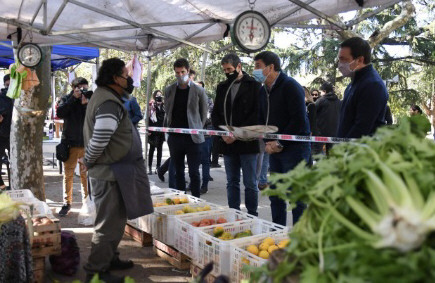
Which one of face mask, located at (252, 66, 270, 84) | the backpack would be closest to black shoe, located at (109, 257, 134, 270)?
the backpack

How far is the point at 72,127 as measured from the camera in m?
6.18

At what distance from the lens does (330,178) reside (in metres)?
1.27

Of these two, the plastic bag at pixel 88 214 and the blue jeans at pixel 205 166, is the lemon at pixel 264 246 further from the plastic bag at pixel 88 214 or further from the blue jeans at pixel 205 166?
the blue jeans at pixel 205 166

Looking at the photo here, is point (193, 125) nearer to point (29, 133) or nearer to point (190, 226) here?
point (190, 226)

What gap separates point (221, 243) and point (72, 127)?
12.0 ft

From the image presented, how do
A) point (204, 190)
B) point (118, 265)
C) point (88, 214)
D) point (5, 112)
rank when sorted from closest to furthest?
1. point (118, 265)
2. point (88, 214)
3. point (5, 112)
4. point (204, 190)

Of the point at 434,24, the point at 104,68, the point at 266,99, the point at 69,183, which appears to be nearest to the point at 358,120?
the point at 266,99

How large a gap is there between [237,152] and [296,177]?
351 cm

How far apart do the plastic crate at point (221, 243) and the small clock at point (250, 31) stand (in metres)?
2.00

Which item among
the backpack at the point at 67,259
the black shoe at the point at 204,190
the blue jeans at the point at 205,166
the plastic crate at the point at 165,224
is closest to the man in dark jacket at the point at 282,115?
the plastic crate at the point at 165,224

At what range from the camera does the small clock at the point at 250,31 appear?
15.3 feet

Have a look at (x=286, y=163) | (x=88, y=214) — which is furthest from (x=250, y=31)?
(x=88, y=214)

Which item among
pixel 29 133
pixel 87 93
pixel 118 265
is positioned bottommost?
pixel 118 265

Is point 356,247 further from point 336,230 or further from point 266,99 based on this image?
point 266,99
